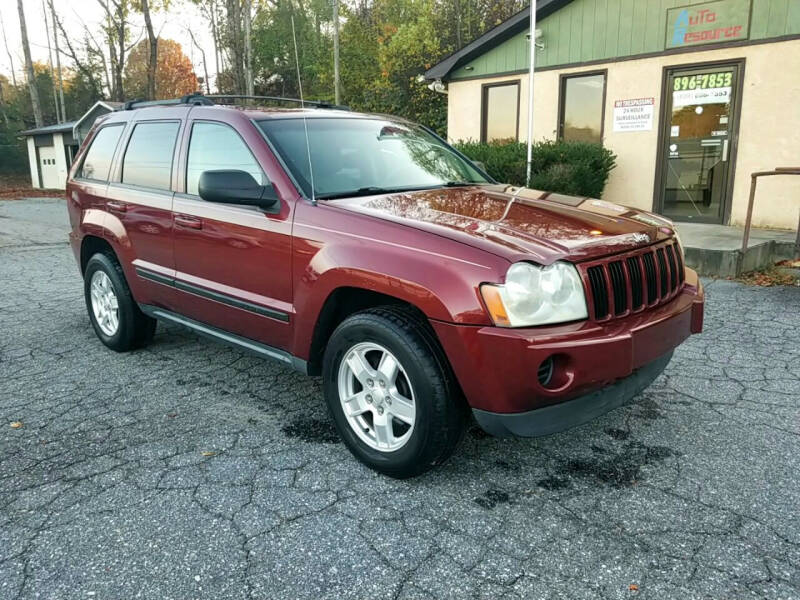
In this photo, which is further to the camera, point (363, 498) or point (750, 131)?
point (750, 131)

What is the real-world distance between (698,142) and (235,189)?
30.3ft

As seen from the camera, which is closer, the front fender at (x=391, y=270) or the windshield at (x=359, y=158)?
the front fender at (x=391, y=270)

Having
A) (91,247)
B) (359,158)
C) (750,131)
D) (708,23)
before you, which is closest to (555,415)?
(359,158)

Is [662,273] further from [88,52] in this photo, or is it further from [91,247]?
[88,52]

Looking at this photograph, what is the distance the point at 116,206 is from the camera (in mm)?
4531

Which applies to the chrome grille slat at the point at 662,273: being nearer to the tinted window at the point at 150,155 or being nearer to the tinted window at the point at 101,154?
the tinted window at the point at 150,155

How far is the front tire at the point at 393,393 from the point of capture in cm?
267

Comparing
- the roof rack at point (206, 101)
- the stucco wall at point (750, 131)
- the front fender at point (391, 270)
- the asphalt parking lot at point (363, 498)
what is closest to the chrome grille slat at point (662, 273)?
the asphalt parking lot at point (363, 498)

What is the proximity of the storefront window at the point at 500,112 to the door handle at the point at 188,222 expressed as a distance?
9.69 metres

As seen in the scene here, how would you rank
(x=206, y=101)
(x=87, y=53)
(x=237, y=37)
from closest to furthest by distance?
(x=206, y=101) → (x=237, y=37) → (x=87, y=53)

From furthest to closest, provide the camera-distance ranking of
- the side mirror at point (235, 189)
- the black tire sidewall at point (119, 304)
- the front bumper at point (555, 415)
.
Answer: the black tire sidewall at point (119, 304), the side mirror at point (235, 189), the front bumper at point (555, 415)

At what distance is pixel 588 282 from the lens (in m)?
2.61

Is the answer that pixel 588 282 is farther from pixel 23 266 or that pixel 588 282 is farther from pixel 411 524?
pixel 23 266

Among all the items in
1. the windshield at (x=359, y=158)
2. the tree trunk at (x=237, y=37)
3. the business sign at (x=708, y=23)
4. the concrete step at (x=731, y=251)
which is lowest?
the concrete step at (x=731, y=251)
